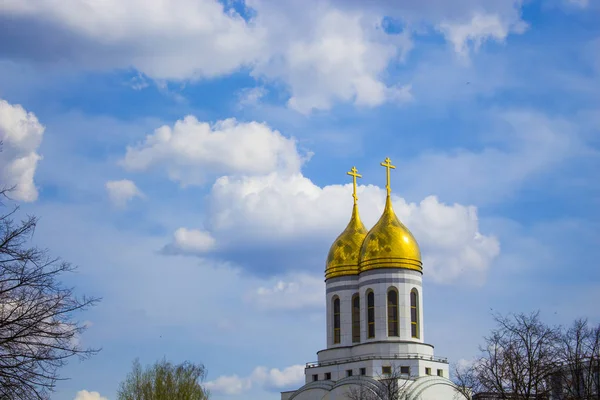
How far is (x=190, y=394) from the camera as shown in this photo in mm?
53875

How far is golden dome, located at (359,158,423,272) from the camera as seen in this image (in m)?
55.7

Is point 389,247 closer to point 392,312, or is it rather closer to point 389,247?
point 389,247

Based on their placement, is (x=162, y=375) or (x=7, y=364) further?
(x=162, y=375)

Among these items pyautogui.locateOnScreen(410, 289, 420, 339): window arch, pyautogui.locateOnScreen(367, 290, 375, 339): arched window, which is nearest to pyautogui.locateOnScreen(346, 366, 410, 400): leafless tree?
pyautogui.locateOnScreen(410, 289, 420, 339): window arch

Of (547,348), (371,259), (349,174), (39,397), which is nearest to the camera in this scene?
(39,397)

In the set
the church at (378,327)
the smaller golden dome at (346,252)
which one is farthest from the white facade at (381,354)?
the smaller golden dome at (346,252)

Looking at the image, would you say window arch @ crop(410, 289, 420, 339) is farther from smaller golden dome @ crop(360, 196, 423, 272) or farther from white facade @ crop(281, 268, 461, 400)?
smaller golden dome @ crop(360, 196, 423, 272)

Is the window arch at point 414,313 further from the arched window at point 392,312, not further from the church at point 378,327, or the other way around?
the arched window at point 392,312

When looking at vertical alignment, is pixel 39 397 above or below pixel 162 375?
below

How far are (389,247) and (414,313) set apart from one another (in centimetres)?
405

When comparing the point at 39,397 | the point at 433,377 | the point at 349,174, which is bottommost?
the point at 39,397

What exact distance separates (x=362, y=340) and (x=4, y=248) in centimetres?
4049

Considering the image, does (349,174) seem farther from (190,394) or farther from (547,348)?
(547,348)

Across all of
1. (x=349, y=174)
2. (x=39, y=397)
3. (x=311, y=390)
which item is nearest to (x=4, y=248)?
(x=39, y=397)
